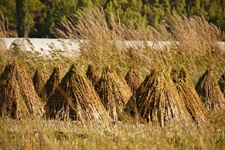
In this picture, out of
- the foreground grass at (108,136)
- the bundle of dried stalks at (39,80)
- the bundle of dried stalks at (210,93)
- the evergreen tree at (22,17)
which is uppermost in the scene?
the foreground grass at (108,136)

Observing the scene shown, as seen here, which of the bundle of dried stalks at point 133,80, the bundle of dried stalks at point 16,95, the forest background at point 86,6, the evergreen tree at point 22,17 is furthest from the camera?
the forest background at point 86,6

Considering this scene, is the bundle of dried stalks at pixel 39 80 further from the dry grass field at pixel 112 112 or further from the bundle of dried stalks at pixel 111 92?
the bundle of dried stalks at pixel 111 92

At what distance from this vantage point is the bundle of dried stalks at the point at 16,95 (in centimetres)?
635

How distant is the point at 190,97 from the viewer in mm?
6266

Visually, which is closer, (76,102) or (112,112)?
(76,102)

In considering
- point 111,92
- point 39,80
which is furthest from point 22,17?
point 111,92

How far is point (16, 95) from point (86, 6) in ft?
60.4

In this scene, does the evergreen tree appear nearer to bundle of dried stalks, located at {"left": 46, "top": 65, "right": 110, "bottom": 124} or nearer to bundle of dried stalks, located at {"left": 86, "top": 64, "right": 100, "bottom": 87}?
bundle of dried stalks, located at {"left": 86, "top": 64, "right": 100, "bottom": 87}

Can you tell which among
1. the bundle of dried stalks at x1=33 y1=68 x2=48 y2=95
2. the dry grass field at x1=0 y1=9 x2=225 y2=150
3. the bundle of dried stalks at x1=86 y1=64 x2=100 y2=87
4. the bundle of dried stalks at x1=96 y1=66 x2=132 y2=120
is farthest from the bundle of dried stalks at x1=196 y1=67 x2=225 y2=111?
the bundle of dried stalks at x1=33 y1=68 x2=48 y2=95

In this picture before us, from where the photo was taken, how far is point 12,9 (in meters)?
26.2

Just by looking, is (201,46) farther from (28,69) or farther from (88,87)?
(88,87)

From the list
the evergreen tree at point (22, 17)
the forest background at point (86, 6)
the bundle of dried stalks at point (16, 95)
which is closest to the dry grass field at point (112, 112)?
the bundle of dried stalks at point (16, 95)

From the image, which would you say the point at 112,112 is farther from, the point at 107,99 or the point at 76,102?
the point at 76,102

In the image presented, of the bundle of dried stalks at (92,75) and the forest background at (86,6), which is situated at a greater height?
the bundle of dried stalks at (92,75)
